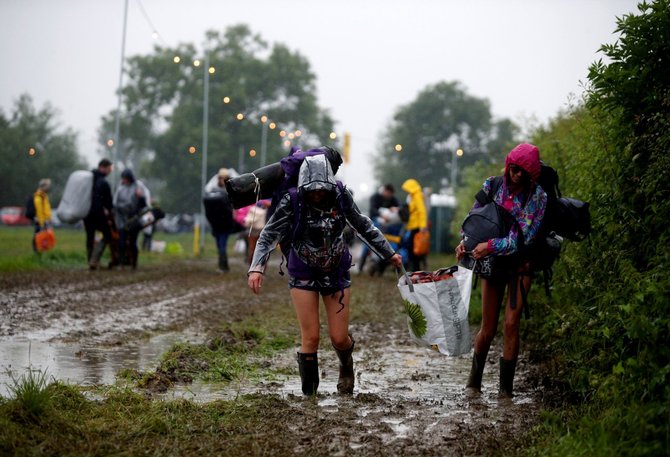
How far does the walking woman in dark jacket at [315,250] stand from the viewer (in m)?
6.62

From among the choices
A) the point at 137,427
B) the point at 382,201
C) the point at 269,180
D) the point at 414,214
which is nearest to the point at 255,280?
the point at 269,180

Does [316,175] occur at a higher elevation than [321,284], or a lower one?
higher

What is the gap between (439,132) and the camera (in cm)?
9912

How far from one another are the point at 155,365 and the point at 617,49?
4505 mm

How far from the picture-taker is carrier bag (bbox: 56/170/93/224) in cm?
1861

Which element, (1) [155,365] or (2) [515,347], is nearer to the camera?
(2) [515,347]

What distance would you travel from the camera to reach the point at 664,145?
5844 millimetres

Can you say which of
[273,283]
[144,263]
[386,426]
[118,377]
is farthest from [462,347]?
[144,263]

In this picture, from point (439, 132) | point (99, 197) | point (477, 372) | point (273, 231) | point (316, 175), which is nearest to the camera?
point (316, 175)

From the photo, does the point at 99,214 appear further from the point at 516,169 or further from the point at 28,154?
the point at 28,154

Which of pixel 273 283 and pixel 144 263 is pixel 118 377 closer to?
pixel 273 283

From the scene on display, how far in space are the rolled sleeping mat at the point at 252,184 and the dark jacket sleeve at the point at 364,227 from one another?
56 centimetres

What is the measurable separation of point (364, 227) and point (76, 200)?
13029 millimetres

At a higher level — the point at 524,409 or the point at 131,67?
the point at 131,67
